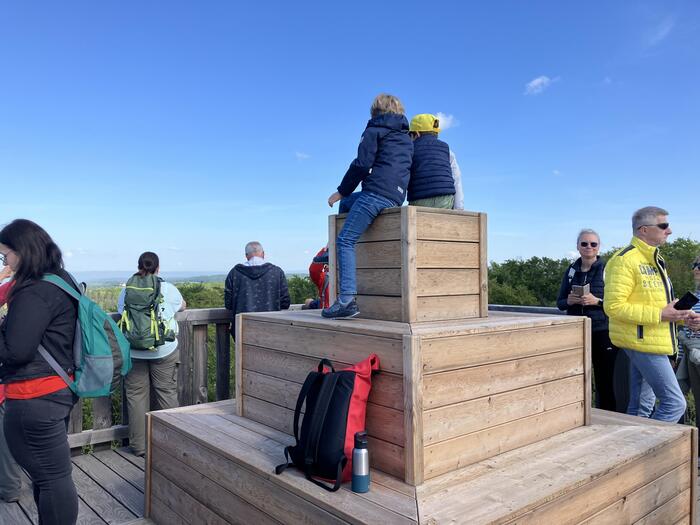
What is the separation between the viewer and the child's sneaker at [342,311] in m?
3.15

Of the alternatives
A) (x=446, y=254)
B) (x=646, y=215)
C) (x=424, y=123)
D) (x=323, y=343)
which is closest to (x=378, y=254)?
(x=446, y=254)

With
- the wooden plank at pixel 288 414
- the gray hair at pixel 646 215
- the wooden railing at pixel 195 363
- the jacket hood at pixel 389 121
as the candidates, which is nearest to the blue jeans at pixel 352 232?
the jacket hood at pixel 389 121

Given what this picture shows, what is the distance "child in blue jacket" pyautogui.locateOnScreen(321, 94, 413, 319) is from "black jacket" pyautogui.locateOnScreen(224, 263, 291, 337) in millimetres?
2027

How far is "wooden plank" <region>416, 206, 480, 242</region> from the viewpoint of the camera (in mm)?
2947

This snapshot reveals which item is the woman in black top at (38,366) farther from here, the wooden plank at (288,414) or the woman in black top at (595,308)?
the woman in black top at (595,308)

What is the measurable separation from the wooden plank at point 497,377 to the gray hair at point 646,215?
1153mm

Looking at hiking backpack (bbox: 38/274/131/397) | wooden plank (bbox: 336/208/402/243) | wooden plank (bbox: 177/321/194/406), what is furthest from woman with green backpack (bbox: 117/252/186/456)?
wooden plank (bbox: 336/208/402/243)

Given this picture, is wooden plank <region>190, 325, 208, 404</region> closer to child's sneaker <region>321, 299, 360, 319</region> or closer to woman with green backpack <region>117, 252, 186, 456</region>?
woman with green backpack <region>117, 252, 186, 456</region>

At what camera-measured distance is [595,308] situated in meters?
4.52

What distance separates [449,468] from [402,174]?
66.7 inches

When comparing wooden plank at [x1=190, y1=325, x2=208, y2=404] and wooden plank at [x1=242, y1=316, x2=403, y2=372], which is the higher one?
wooden plank at [x1=242, y1=316, x2=403, y2=372]

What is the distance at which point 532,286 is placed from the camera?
9336 mm

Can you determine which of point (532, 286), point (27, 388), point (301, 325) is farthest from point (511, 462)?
point (532, 286)

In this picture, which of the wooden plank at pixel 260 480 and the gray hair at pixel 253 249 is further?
the gray hair at pixel 253 249
